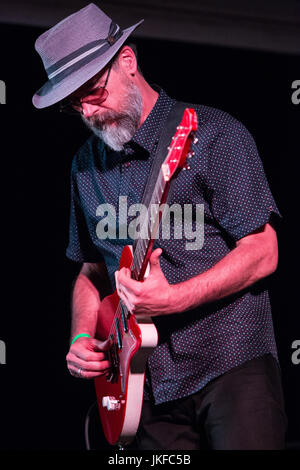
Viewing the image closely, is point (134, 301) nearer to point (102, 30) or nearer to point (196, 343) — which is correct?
point (196, 343)

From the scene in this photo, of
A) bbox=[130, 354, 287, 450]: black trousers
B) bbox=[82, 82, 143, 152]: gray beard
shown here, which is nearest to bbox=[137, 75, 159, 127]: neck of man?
bbox=[82, 82, 143, 152]: gray beard

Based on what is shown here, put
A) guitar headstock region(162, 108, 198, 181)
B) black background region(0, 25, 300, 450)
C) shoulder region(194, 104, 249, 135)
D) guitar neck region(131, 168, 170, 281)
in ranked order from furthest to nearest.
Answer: black background region(0, 25, 300, 450) < shoulder region(194, 104, 249, 135) < guitar neck region(131, 168, 170, 281) < guitar headstock region(162, 108, 198, 181)

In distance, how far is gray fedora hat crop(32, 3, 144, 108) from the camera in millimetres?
2260

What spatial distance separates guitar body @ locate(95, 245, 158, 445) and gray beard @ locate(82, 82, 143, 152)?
0.43 m

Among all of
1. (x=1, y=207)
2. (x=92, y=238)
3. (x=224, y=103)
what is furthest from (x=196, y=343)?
(x=224, y=103)

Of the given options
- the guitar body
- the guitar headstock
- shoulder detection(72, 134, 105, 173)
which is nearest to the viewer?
the guitar headstock

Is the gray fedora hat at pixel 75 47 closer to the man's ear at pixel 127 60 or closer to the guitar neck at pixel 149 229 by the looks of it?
the man's ear at pixel 127 60

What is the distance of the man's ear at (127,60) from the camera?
2338 millimetres

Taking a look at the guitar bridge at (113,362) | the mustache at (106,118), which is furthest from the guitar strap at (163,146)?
the guitar bridge at (113,362)

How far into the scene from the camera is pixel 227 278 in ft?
6.28

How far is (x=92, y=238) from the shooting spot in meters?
2.43

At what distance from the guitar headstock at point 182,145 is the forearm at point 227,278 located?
35cm

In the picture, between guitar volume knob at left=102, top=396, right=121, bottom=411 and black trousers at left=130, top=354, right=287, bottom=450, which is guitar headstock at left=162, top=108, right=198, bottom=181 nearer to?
Answer: black trousers at left=130, top=354, right=287, bottom=450

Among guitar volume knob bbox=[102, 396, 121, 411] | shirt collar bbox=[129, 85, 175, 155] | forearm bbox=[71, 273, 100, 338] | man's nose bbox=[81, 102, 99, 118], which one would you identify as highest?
man's nose bbox=[81, 102, 99, 118]
